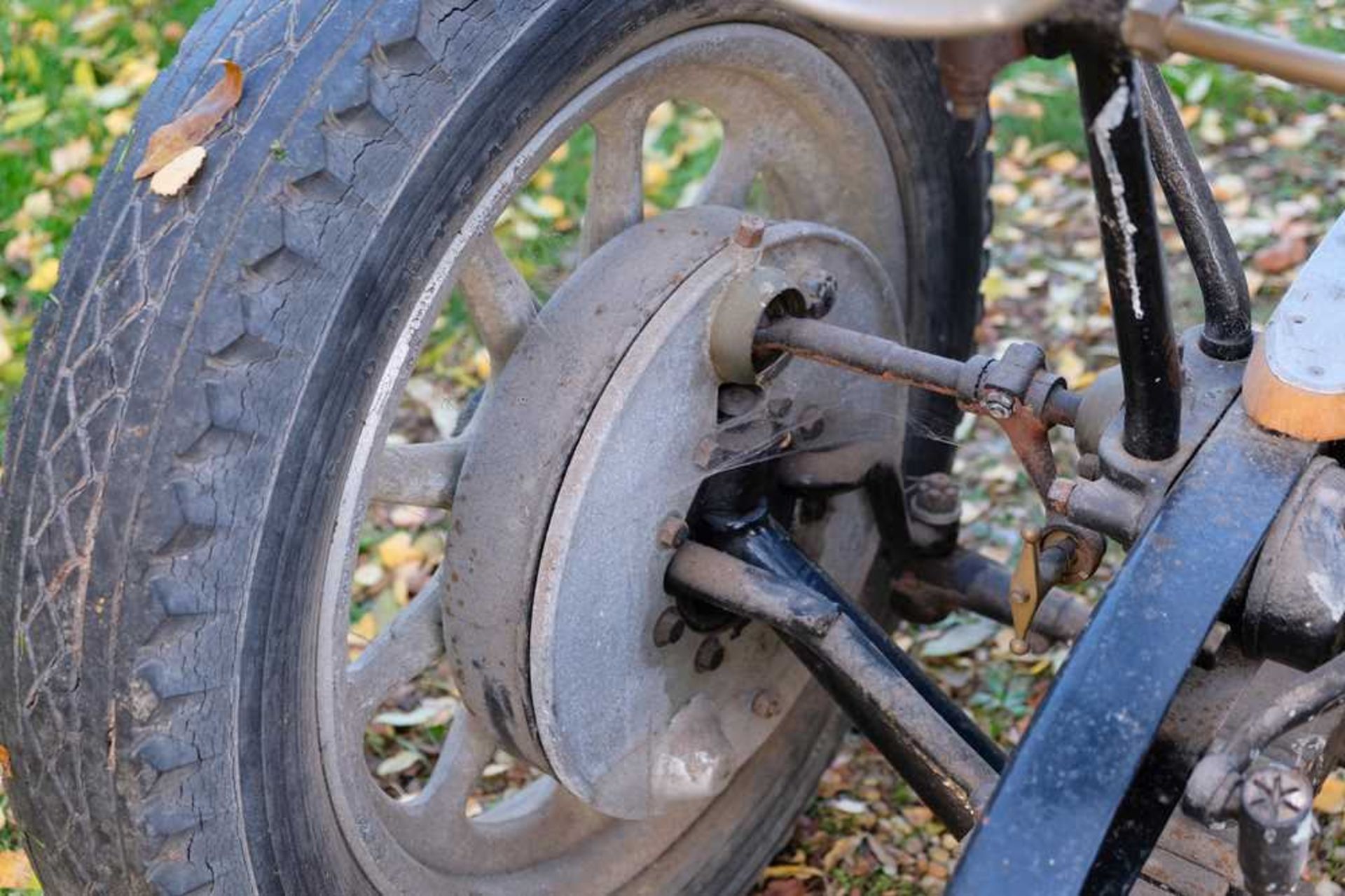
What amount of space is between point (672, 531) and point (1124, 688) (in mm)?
684

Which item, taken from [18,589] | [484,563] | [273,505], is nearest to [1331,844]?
[484,563]

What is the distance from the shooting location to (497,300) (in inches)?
81.9

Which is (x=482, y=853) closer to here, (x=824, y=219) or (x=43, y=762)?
(x=43, y=762)

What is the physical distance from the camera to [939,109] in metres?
2.51

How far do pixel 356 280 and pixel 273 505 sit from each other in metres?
0.24

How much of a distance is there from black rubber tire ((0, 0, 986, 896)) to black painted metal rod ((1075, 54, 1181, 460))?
63cm

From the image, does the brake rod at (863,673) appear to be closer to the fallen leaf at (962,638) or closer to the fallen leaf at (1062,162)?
the fallen leaf at (962,638)

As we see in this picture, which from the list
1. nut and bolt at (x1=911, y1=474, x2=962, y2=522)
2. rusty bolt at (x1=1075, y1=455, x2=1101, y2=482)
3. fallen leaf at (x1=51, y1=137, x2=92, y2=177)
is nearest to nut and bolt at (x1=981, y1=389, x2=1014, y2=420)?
rusty bolt at (x1=1075, y1=455, x2=1101, y2=482)

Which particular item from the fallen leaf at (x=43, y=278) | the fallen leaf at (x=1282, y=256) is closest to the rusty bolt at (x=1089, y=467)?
the fallen leaf at (x=1282, y=256)

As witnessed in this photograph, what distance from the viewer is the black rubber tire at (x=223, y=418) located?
1.63m

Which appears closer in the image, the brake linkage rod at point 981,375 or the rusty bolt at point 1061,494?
the rusty bolt at point 1061,494

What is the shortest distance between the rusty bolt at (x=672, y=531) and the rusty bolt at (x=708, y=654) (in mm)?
190

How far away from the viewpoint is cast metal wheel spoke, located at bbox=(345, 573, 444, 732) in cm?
202

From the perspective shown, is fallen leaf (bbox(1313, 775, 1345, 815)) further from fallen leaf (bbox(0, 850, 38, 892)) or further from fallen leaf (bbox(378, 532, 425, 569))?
fallen leaf (bbox(0, 850, 38, 892))
